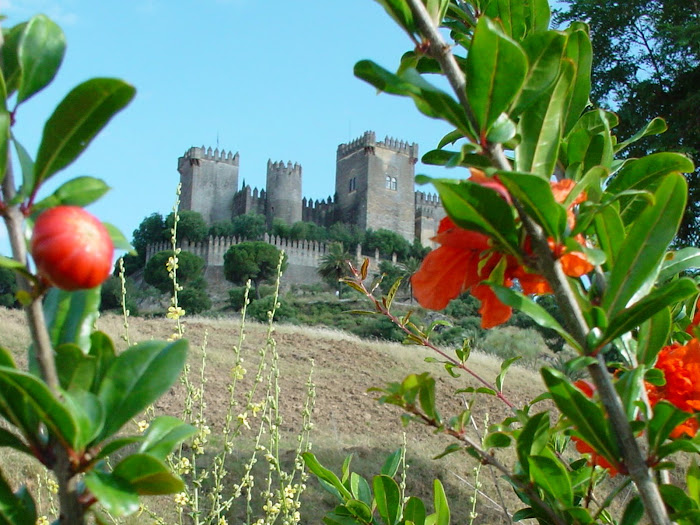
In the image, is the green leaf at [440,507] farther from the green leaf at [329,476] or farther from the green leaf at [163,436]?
the green leaf at [163,436]

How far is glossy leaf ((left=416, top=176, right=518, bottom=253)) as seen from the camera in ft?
0.97

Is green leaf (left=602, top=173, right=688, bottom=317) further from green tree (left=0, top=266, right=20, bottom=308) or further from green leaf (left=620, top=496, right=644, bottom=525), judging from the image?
green tree (left=0, top=266, right=20, bottom=308)

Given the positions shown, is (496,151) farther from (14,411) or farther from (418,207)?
(418,207)

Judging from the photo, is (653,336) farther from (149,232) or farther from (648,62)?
(149,232)

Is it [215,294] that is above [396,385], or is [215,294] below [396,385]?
below

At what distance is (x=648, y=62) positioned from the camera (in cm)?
608

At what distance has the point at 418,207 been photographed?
27.5 meters

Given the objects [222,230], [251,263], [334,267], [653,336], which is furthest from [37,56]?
[222,230]

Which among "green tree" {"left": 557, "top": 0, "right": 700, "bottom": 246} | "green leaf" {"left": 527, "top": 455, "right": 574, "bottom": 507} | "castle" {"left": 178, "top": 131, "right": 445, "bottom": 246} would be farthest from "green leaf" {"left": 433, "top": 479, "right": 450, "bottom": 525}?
"castle" {"left": 178, "top": 131, "right": 445, "bottom": 246}

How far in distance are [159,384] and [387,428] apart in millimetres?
4711

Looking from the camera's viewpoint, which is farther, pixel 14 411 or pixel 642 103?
pixel 642 103

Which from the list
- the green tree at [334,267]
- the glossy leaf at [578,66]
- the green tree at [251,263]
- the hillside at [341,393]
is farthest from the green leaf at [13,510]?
the green tree at [251,263]

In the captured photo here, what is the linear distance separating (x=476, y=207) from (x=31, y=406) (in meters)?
Result: 0.19

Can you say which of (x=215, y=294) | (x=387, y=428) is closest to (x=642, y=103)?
(x=387, y=428)
